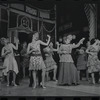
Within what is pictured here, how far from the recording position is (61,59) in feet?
25.0

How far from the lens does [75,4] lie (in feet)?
24.3

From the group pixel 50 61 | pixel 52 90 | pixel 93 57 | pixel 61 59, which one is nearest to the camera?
pixel 52 90

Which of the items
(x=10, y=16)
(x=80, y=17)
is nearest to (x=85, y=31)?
(x=80, y=17)

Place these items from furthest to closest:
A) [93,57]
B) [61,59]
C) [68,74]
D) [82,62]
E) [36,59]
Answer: [82,62] < [93,57] < [61,59] < [68,74] < [36,59]

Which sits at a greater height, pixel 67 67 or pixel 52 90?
pixel 67 67

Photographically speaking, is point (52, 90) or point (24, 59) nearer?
point (52, 90)

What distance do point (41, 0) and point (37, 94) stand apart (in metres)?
2.58

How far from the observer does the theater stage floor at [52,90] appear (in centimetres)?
659

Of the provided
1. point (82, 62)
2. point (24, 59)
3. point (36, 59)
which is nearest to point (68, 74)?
point (82, 62)

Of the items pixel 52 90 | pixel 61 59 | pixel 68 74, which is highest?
pixel 61 59

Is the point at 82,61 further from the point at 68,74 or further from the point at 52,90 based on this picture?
the point at 52,90

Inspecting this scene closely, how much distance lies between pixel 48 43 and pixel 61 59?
0.75 meters

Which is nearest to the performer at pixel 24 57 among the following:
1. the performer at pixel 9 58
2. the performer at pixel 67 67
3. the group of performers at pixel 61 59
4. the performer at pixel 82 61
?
the group of performers at pixel 61 59

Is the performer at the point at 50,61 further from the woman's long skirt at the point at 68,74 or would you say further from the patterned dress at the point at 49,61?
the woman's long skirt at the point at 68,74
